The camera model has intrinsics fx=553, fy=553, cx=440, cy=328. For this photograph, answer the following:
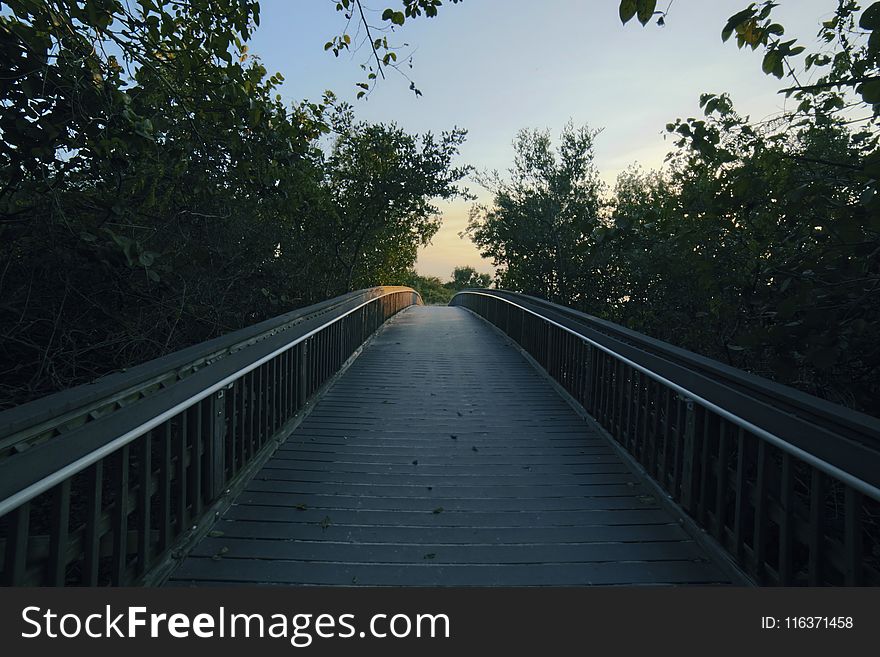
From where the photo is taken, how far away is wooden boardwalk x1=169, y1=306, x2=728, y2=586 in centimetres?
277

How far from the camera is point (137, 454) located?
2.90 metres

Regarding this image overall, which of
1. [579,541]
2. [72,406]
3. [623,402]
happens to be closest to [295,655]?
[72,406]

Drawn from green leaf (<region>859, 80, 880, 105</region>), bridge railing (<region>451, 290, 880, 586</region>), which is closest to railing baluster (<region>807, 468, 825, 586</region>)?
bridge railing (<region>451, 290, 880, 586</region>)

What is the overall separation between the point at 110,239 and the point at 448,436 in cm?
323

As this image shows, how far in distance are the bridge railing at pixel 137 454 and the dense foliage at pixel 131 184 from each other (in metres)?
1.49

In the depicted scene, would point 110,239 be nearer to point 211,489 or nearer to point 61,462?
point 211,489

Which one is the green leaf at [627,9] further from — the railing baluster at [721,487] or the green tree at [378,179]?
the green tree at [378,179]

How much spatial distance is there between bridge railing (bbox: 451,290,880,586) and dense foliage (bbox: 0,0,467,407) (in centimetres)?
370

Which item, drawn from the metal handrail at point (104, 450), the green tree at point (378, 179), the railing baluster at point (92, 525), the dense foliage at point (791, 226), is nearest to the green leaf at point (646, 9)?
the dense foliage at point (791, 226)

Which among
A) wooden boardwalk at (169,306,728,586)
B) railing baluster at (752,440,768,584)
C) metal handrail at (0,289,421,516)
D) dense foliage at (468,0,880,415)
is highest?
dense foliage at (468,0,880,415)

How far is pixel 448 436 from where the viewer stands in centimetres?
502

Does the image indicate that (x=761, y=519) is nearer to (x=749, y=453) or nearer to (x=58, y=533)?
(x=749, y=453)

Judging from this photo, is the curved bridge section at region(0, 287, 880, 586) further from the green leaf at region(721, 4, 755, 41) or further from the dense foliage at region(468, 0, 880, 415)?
the green leaf at region(721, 4, 755, 41)

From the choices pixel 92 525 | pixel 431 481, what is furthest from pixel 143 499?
pixel 431 481
